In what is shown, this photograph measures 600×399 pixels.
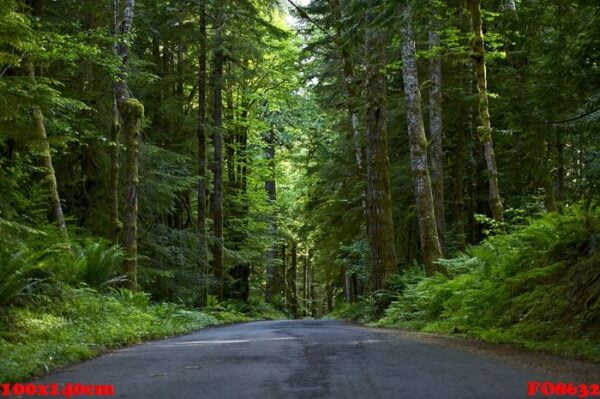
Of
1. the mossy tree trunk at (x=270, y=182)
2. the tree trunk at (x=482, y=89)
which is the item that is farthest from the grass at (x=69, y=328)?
the mossy tree trunk at (x=270, y=182)

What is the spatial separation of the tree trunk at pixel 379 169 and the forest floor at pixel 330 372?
343 inches

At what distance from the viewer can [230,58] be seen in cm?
2566

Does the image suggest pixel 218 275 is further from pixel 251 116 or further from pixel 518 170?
pixel 518 170

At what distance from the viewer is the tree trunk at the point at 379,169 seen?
15.9m

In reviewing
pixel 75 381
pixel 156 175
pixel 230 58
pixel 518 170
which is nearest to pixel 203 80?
pixel 230 58

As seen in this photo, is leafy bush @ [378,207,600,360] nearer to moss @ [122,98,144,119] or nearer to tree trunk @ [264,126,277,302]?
moss @ [122,98,144,119]

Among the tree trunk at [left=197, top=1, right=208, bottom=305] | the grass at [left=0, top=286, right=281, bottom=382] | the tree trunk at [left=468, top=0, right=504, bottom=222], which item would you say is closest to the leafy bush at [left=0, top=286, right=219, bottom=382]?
the grass at [left=0, top=286, right=281, bottom=382]

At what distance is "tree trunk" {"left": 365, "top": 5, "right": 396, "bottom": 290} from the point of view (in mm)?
15938

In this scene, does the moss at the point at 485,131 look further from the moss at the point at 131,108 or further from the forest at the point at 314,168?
the moss at the point at 131,108

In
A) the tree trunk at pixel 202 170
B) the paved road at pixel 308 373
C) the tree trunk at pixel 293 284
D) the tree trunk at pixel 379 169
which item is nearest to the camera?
the paved road at pixel 308 373

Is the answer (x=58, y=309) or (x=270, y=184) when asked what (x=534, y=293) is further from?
(x=270, y=184)

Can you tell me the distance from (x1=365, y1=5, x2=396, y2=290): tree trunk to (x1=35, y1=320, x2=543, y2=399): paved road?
345 inches

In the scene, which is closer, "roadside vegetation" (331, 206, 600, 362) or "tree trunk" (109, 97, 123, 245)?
"roadside vegetation" (331, 206, 600, 362)

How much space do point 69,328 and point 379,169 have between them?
10.0m
